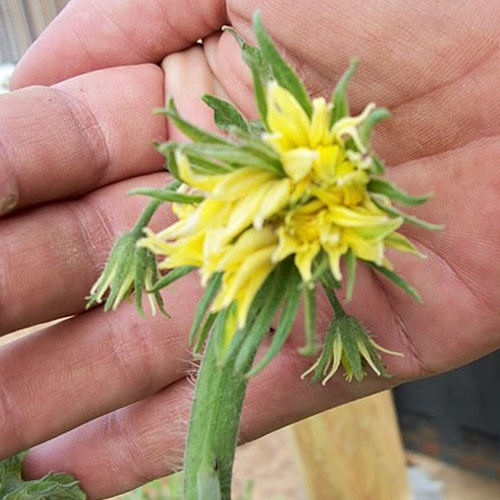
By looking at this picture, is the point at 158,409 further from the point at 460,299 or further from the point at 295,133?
the point at 295,133

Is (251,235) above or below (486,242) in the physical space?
above

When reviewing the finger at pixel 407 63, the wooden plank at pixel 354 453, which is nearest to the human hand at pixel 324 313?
the finger at pixel 407 63

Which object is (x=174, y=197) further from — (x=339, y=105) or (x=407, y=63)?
(x=407, y=63)

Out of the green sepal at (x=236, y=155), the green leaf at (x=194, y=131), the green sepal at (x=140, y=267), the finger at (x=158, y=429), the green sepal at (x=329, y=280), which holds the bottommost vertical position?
the finger at (x=158, y=429)

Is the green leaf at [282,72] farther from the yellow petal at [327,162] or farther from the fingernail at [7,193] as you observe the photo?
the fingernail at [7,193]

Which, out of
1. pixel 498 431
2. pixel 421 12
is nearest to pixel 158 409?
pixel 421 12

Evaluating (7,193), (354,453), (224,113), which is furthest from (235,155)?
(354,453)

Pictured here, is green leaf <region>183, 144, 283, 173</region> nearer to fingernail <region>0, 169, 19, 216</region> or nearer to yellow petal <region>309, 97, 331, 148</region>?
yellow petal <region>309, 97, 331, 148</region>
